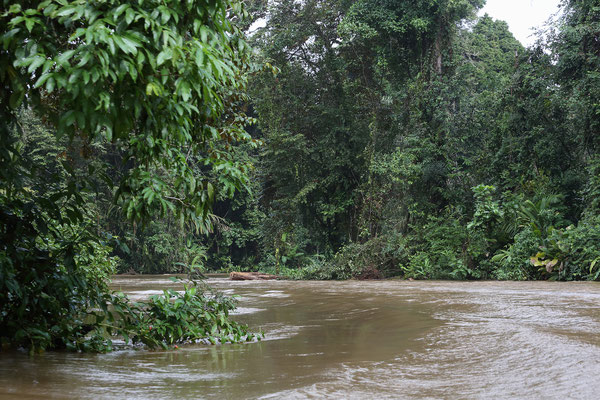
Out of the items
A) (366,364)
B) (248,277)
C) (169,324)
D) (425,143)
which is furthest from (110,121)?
(248,277)

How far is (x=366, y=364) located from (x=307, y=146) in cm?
1654

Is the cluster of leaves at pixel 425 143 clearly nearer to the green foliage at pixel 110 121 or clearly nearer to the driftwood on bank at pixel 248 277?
the driftwood on bank at pixel 248 277

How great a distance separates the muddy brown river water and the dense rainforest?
2.49 feet

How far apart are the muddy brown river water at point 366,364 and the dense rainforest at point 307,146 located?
758 mm

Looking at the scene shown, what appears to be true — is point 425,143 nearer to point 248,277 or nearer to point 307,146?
point 307,146

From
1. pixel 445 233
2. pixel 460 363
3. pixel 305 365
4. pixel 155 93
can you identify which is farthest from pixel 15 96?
pixel 445 233

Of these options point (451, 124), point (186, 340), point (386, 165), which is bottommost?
point (186, 340)

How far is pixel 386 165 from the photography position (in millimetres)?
16547

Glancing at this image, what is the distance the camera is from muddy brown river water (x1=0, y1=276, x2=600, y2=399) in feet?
9.50

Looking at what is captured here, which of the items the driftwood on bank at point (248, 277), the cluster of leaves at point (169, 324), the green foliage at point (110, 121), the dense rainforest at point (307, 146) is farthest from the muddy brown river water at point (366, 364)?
the driftwood on bank at point (248, 277)

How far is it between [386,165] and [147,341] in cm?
1284

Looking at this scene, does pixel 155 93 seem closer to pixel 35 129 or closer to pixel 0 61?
pixel 0 61

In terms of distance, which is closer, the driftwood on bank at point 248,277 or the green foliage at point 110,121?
the green foliage at point 110,121

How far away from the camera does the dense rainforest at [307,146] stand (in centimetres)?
302
